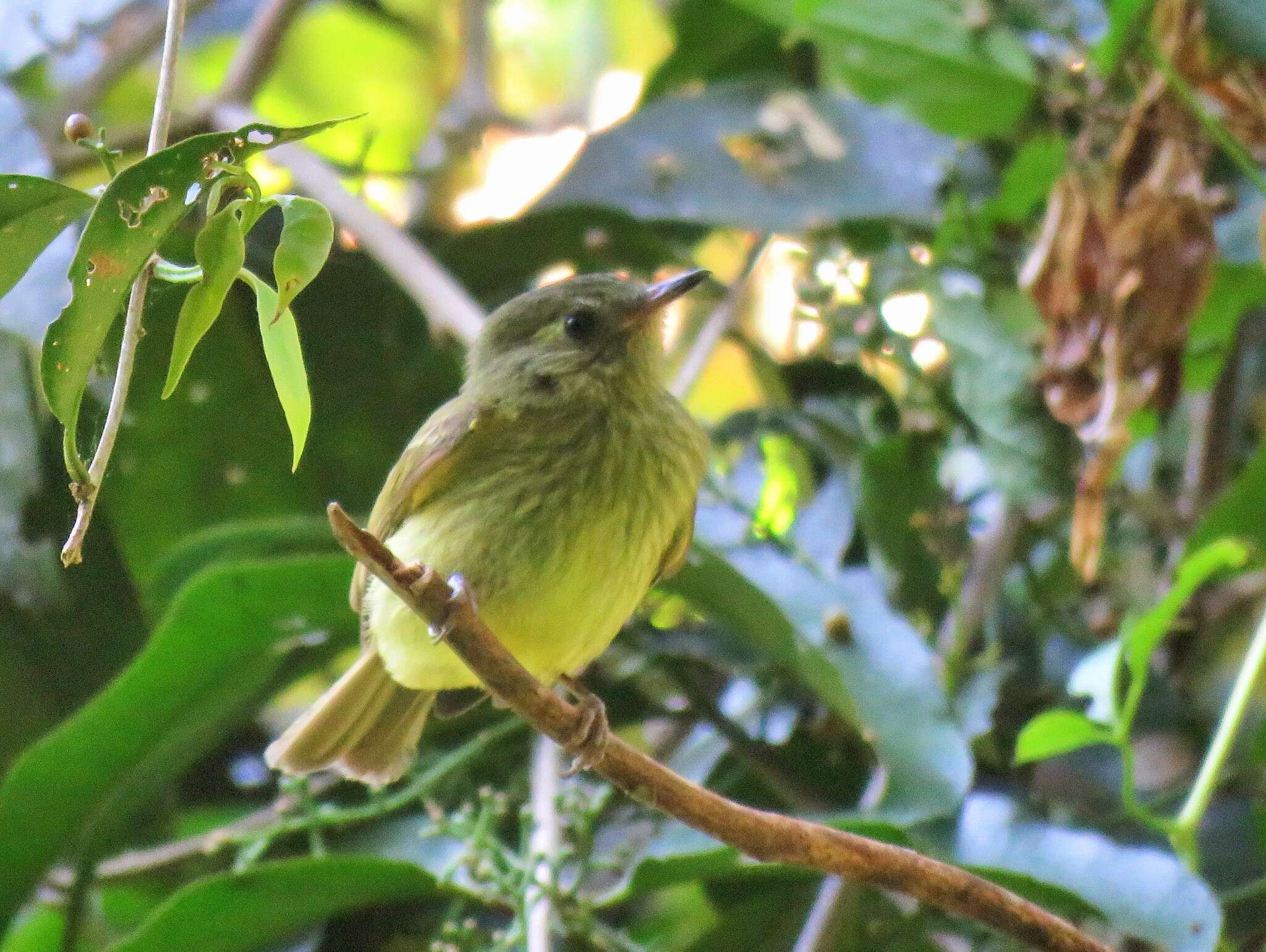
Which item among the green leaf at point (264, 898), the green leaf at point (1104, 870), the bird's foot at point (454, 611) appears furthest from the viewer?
the green leaf at point (264, 898)

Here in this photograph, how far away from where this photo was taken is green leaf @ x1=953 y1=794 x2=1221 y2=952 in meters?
2.03

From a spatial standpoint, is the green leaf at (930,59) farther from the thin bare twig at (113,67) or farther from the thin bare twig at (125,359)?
the thin bare twig at (125,359)

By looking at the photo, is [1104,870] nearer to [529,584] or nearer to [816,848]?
[816,848]

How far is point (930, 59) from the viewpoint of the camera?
2820 millimetres

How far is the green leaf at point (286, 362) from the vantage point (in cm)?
117

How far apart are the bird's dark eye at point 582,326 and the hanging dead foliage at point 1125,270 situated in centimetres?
76

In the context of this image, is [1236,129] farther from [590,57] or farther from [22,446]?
[590,57]

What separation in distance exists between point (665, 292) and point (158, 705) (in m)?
1.05

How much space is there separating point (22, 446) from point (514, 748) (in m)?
1.02

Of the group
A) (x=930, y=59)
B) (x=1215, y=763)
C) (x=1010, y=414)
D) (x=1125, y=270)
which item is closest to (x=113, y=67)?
(x=930, y=59)

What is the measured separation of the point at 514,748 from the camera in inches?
110

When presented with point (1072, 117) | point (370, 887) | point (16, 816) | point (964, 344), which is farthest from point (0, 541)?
point (1072, 117)

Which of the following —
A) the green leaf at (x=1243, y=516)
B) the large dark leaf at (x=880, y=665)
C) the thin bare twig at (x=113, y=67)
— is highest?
the thin bare twig at (x=113, y=67)

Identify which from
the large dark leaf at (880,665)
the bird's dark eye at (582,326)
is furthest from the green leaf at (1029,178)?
the bird's dark eye at (582,326)
